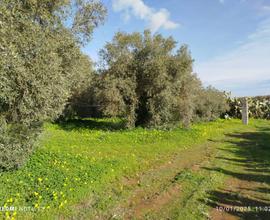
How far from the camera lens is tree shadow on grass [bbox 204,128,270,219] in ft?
23.5

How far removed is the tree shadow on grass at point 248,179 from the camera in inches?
282

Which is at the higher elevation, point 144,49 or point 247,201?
point 144,49

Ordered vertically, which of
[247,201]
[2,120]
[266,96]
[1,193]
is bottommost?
[247,201]

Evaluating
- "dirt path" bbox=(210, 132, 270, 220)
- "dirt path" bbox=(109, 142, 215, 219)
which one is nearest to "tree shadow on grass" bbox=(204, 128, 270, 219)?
"dirt path" bbox=(210, 132, 270, 220)

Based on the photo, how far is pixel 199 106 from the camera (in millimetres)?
26047

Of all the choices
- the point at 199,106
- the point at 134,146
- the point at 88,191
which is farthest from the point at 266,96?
the point at 88,191

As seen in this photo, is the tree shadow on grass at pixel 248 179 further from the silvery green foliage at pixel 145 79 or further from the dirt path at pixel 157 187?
the silvery green foliage at pixel 145 79

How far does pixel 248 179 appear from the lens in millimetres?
9508

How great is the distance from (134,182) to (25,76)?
177 inches

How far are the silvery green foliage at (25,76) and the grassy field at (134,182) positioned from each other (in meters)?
0.95

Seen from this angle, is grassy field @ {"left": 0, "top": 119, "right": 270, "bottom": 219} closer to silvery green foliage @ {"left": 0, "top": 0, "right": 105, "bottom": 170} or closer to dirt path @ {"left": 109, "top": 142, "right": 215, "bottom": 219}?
dirt path @ {"left": 109, "top": 142, "right": 215, "bottom": 219}

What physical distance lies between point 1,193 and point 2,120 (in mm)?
1899

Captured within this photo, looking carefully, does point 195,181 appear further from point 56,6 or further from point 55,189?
point 56,6

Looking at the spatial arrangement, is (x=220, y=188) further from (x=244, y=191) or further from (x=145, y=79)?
(x=145, y=79)
